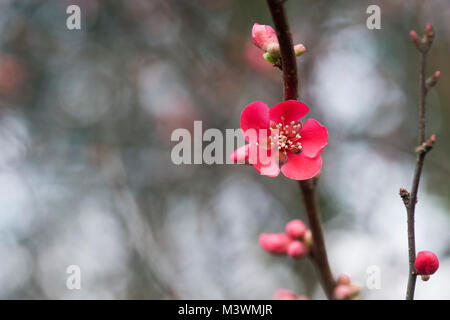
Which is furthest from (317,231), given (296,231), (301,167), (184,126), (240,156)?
(184,126)

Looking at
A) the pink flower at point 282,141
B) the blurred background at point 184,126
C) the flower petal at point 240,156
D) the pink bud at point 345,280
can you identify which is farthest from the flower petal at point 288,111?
the blurred background at point 184,126

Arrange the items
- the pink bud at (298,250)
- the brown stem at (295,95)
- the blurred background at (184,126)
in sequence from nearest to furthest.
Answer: the brown stem at (295,95)
the pink bud at (298,250)
the blurred background at (184,126)

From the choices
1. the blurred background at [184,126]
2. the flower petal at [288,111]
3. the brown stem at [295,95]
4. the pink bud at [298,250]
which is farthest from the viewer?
the blurred background at [184,126]

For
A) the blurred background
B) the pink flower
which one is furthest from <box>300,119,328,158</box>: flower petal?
the blurred background

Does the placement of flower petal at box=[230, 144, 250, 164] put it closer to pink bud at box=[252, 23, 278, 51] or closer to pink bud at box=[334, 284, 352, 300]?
pink bud at box=[252, 23, 278, 51]

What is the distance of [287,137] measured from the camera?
3.64 ft

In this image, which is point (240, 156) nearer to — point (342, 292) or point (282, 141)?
point (282, 141)

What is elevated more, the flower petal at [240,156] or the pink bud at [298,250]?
the flower petal at [240,156]

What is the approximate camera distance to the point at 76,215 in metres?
3.17

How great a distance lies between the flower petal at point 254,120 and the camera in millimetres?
1021

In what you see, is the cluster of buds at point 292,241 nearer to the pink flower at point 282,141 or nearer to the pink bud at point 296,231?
the pink bud at point 296,231

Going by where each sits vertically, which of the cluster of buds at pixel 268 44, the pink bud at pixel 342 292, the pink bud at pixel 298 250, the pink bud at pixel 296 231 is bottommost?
the pink bud at pixel 342 292

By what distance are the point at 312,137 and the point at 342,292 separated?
1.29 ft

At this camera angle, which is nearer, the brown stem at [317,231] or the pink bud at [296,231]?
the brown stem at [317,231]
